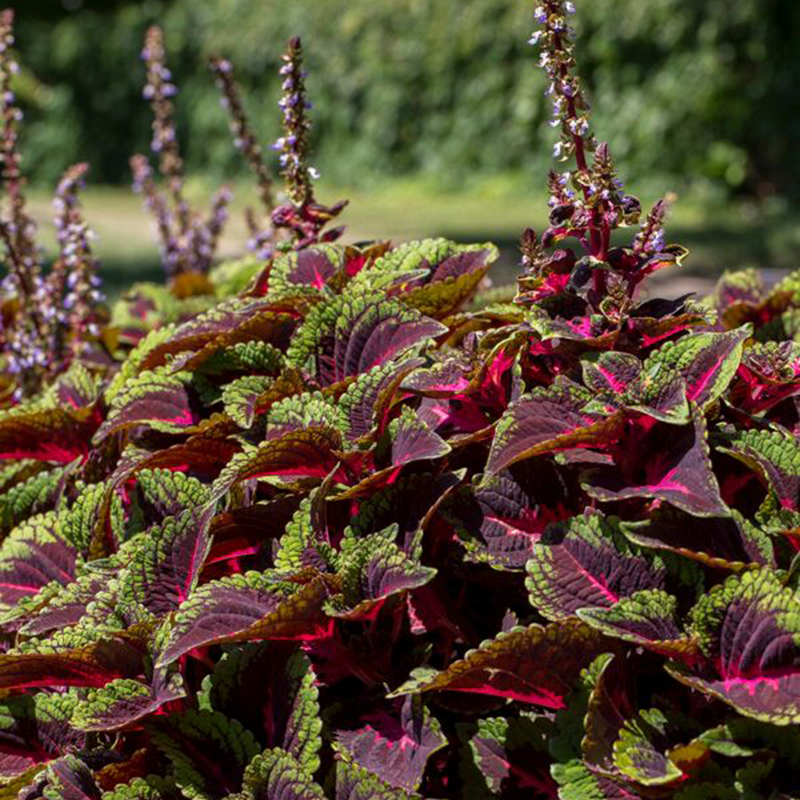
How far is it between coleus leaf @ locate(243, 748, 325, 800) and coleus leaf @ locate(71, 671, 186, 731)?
137 millimetres

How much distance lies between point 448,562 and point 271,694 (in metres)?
0.30

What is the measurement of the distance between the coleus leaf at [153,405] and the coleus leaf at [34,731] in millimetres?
428

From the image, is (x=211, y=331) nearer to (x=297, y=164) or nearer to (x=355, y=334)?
(x=355, y=334)

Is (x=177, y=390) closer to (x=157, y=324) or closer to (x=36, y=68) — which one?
(x=157, y=324)

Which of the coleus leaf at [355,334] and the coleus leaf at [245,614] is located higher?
the coleus leaf at [355,334]

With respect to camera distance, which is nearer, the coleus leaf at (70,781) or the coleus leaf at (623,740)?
the coleus leaf at (623,740)

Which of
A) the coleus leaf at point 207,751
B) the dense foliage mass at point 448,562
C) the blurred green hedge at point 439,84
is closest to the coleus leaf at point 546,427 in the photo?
the dense foliage mass at point 448,562

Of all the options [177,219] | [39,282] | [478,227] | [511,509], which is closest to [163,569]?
[511,509]

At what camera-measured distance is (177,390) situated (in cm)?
199

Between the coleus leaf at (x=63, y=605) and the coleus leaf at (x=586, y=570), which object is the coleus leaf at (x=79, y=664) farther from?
the coleus leaf at (x=586, y=570)

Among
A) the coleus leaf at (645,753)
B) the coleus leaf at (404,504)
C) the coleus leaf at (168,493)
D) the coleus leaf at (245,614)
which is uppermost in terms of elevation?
the coleus leaf at (168,493)

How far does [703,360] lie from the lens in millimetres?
1595

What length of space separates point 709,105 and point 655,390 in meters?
12.3

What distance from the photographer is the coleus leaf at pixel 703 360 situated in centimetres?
155
